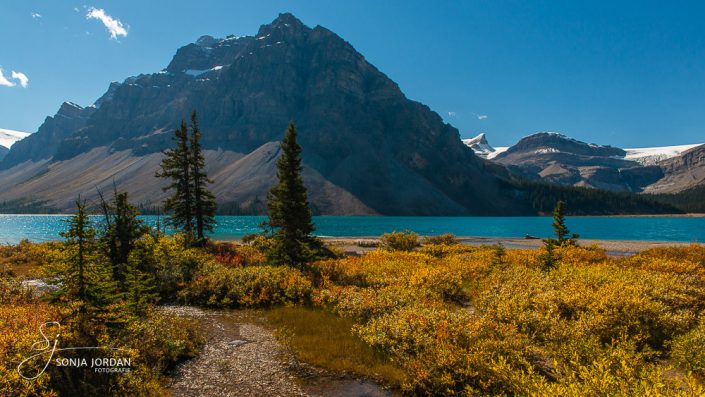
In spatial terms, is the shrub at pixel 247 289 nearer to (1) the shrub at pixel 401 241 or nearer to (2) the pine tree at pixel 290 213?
(2) the pine tree at pixel 290 213

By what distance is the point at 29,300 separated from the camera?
15555mm

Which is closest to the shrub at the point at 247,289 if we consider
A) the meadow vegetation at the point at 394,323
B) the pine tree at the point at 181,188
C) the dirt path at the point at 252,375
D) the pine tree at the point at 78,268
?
the meadow vegetation at the point at 394,323

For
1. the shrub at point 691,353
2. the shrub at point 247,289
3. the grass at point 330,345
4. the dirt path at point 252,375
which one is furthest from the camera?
the shrub at point 247,289

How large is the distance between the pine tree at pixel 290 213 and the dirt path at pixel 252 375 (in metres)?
11.2

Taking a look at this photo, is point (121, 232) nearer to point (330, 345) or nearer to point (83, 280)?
point (83, 280)

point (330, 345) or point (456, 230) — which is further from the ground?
point (330, 345)

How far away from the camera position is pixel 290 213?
24688 millimetres

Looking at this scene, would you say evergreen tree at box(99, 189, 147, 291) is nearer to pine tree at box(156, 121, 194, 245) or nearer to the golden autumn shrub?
the golden autumn shrub

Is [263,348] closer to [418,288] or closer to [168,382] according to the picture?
[168,382]

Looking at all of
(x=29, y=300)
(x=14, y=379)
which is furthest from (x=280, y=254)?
(x=14, y=379)

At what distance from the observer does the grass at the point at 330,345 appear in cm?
1045

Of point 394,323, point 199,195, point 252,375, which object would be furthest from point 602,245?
point 252,375

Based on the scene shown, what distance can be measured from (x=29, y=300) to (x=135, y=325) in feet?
31.0

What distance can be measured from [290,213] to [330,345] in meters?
13.6
